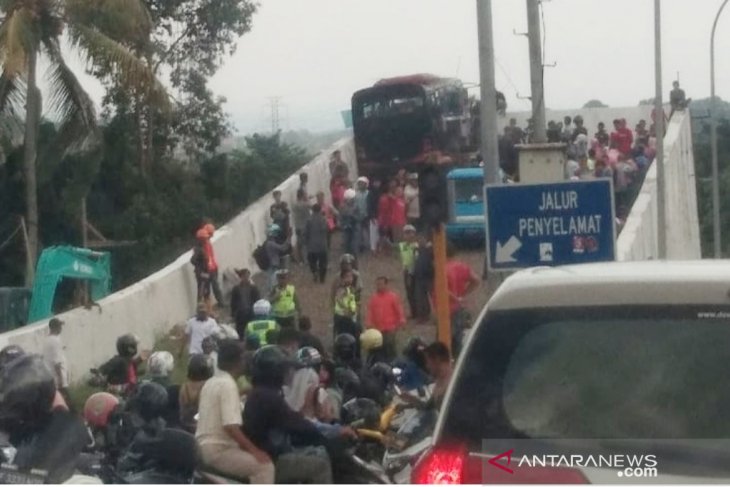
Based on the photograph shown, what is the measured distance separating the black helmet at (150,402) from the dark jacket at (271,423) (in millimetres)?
499

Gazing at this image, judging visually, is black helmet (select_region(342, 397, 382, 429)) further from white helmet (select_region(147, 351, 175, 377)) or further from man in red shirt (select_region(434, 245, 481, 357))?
man in red shirt (select_region(434, 245, 481, 357))

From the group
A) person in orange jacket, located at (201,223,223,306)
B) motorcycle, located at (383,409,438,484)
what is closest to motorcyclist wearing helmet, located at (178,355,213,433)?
motorcycle, located at (383,409,438,484)

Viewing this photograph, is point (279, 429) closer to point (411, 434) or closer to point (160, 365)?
point (411, 434)

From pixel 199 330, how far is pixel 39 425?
1478 centimetres

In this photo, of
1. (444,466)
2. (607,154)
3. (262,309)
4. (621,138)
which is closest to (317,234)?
(607,154)

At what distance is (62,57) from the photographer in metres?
33.0

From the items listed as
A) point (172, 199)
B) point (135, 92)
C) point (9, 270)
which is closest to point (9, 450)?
point (135, 92)

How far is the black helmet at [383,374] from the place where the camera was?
14.0 meters

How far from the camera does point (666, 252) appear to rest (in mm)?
33156

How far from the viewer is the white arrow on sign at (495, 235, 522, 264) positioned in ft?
43.4

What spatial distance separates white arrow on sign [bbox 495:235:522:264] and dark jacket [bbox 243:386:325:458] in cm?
462

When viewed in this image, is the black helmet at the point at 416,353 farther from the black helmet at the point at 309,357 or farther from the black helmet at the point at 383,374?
the black helmet at the point at 309,357

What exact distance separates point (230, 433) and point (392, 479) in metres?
0.93

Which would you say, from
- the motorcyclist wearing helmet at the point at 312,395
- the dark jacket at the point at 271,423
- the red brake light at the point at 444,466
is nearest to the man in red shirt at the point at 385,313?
the motorcyclist wearing helmet at the point at 312,395
